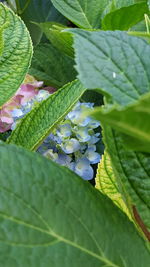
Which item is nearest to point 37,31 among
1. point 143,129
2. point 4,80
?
point 4,80

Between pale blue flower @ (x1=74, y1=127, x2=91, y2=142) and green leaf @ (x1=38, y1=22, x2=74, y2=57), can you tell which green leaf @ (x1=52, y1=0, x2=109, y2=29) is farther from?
pale blue flower @ (x1=74, y1=127, x2=91, y2=142)

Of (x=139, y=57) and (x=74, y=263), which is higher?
(x=139, y=57)

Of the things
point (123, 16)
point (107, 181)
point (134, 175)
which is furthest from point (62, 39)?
point (134, 175)

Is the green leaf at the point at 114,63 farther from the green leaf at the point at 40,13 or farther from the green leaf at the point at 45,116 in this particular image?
the green leaf at the point at 40,13

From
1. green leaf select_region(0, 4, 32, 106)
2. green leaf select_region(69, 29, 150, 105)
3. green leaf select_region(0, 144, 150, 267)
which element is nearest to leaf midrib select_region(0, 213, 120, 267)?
green leaf select_region(0, 144, 150, 267)

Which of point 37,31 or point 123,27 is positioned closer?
point 123,27

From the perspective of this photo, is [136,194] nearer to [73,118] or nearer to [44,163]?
[44,163]

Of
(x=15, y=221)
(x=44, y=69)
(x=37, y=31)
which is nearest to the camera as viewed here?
(x=15, y=221)
